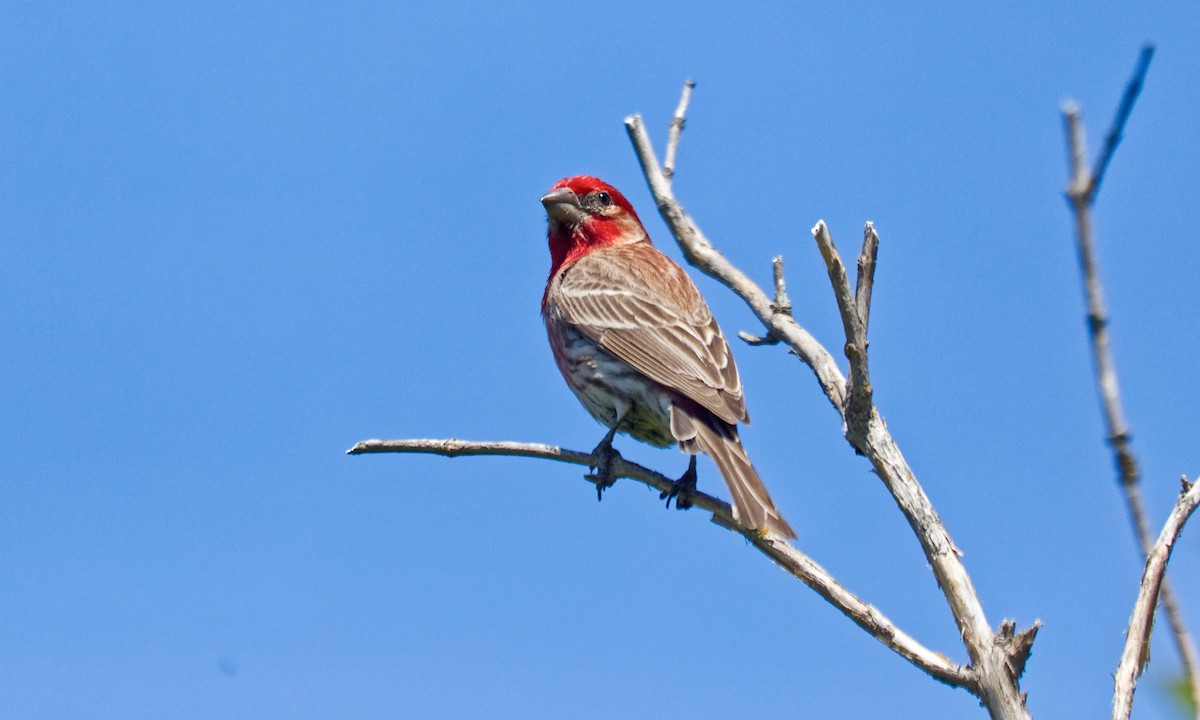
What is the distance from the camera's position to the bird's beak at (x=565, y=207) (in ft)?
29.2

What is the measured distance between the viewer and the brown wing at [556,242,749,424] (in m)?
6.66

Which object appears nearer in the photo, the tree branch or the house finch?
the tree branch

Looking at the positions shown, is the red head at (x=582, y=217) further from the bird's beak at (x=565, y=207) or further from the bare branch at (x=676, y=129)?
the bare branch at (x=676, y=129)

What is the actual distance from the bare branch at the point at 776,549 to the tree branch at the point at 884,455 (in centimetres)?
11

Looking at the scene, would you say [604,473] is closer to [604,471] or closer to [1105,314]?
[604,471]

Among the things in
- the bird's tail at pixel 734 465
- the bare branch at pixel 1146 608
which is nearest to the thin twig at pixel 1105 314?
the bare branch at pixel 1146 608

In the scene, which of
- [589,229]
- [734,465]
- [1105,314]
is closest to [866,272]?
[734,465]

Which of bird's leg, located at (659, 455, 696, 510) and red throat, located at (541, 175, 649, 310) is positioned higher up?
red throat, located at (541, 175, 649, 310)

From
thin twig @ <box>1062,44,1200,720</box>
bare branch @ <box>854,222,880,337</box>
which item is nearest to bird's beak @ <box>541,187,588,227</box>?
bare branch @ <box>854,222,880,337</box>

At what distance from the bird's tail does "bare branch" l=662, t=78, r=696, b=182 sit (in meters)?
1.19

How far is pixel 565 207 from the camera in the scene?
8.89 m

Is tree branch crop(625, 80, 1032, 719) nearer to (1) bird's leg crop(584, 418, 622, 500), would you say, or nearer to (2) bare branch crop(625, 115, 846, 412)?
(2) bare branch crop(625, 115, 846, 412)

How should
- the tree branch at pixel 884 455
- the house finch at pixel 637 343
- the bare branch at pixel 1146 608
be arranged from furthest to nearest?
the house finch at pixel 637 343 < the tree branch at pixel 884 455 < the bare branch at pixel 1146 608

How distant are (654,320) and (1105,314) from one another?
5.61 metres
